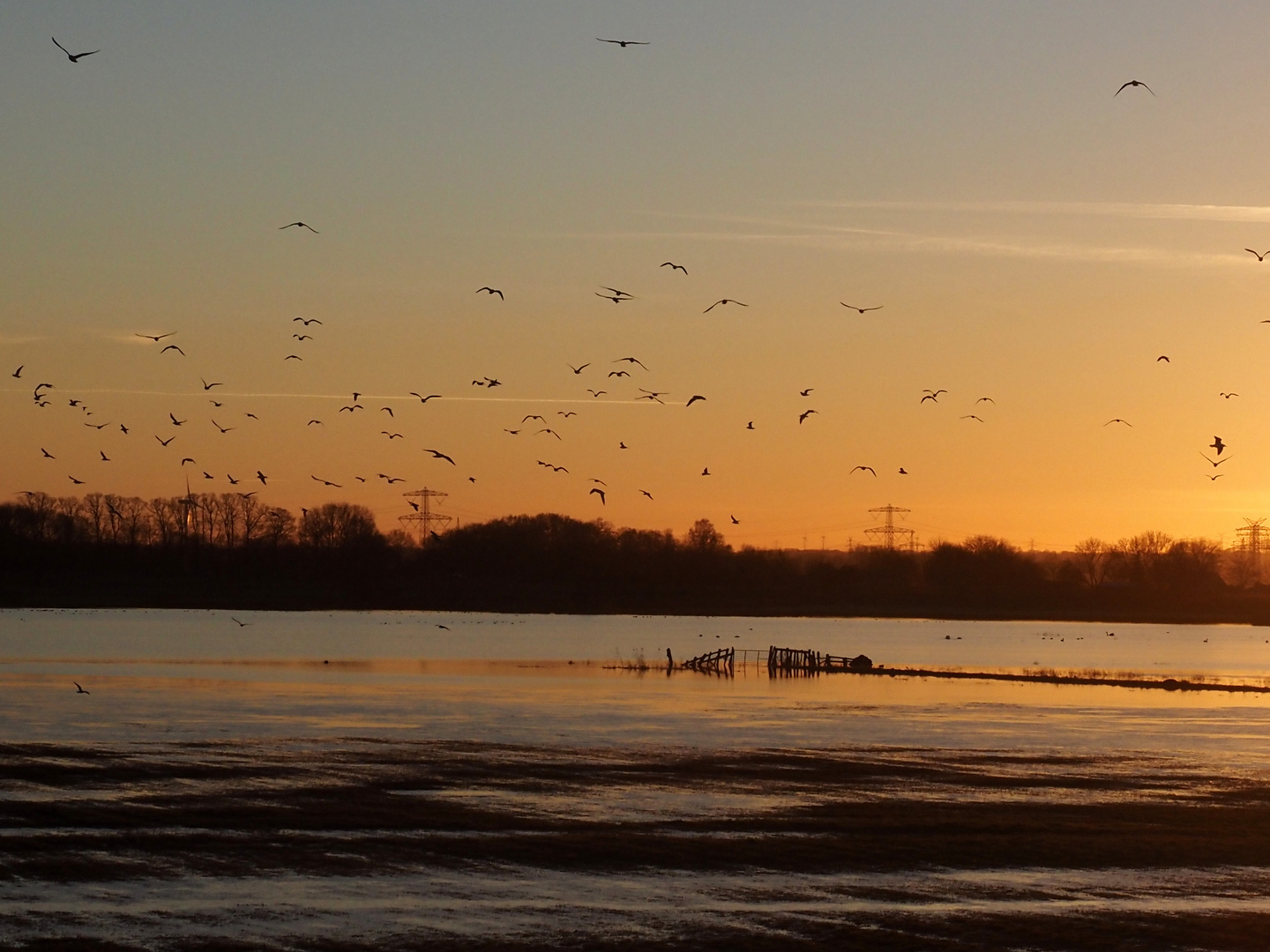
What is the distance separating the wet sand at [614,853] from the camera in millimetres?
22864

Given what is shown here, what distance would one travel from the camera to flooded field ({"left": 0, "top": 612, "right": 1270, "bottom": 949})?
23.3 m

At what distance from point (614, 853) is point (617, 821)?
12.7 ft

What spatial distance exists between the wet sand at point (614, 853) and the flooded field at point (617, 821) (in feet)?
0.32

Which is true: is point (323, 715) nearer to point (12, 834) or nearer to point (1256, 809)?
point (12, 834)

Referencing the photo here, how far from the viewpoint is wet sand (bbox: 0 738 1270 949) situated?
2286cm

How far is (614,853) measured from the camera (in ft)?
94.8

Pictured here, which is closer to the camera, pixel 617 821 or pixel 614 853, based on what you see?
pixel 614 853

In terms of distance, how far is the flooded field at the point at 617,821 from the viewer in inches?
916

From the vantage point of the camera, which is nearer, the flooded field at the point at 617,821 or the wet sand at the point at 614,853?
the wet sand at the point at 614,853

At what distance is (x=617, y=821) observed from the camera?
107 ft

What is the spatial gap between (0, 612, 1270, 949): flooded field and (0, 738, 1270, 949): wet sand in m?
0.10

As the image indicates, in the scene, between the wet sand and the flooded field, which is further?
the flooded field

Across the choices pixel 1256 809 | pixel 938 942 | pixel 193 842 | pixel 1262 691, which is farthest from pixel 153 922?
pixel 1262 691

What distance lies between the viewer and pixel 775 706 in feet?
228
